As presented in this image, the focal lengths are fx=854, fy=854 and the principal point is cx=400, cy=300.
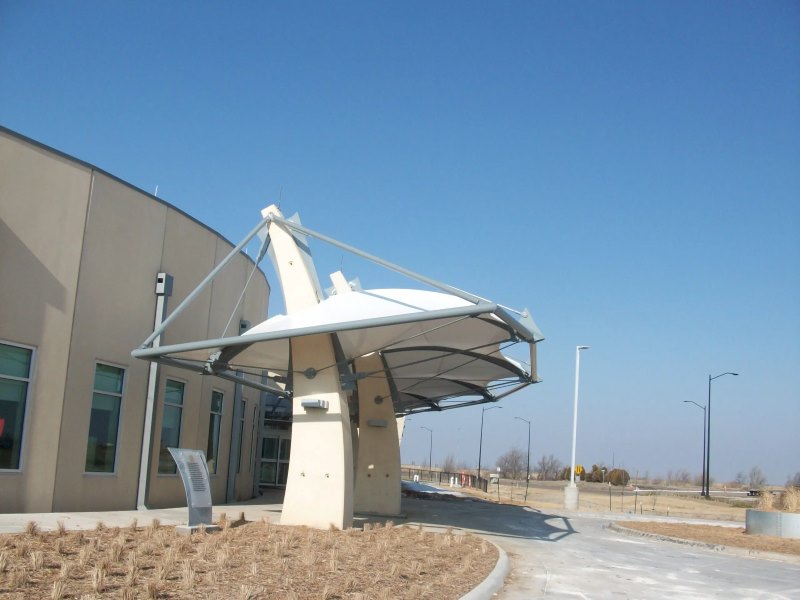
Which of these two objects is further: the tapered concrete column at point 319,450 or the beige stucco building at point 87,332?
the beige stucco building at point 87,332

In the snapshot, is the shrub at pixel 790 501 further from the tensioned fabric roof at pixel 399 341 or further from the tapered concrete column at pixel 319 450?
the tapered concrete column at pixel 319 450

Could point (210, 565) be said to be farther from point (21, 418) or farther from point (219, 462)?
point (219, 462)

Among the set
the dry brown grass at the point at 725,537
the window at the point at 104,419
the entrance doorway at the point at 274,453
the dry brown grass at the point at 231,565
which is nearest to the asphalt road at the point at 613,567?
the dry brown grass at the point at 231,565

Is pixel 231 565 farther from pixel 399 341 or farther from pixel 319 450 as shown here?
pixel 399 341

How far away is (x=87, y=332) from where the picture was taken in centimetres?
2070

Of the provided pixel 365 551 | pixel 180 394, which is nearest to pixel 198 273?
A: pixel 180 394

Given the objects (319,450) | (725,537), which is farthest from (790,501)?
(319,450)

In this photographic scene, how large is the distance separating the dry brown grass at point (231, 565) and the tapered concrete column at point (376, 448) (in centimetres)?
918

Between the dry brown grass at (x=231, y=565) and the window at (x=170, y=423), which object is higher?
the window at (x=170, y=423)

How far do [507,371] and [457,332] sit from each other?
4781 millimetres

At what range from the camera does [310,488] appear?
18.6 meters

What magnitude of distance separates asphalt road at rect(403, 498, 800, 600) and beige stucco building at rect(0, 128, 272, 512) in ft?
26.2

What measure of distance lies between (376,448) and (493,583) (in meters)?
14.1

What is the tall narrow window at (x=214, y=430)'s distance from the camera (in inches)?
1059
